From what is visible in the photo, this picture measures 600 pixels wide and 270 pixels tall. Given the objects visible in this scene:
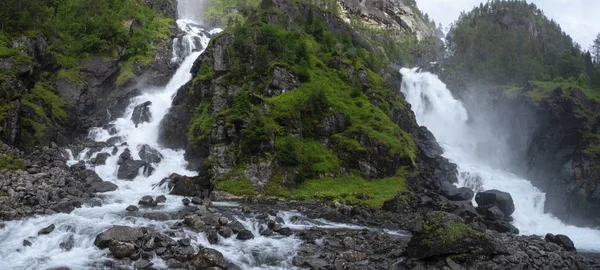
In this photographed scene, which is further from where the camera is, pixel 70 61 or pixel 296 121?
pixel 70 61

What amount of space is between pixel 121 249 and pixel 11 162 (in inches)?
656

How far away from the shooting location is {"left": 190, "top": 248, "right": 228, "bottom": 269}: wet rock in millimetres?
17719

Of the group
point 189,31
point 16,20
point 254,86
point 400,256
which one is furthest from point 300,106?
point 189,31

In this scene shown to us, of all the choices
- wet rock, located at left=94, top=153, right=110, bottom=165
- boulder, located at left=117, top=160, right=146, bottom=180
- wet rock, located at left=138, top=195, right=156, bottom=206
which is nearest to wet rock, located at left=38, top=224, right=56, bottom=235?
wet rock, located at left=138, top=195, right=156, bottom=206

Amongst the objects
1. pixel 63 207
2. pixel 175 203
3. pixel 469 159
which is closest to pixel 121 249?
pixel 63 207

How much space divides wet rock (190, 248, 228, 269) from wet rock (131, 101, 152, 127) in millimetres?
34196

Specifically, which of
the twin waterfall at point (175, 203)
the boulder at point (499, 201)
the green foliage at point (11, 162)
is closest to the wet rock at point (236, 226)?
the twin waterfall at point (175, 203)

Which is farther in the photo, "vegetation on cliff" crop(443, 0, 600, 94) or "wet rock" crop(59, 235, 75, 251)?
"vegetation on cliff" crop(443, 0, 600, 94)

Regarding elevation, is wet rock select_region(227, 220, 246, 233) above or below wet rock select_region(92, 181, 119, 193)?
below

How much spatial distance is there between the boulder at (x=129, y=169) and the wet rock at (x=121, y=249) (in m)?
19.5

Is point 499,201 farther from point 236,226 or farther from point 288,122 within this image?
point 236,226

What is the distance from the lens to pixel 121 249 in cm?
1781

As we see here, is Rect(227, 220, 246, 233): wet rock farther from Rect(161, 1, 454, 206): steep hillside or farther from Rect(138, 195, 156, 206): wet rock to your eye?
Rect(161, 1, 454, 206): steep hillside

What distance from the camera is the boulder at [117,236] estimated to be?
18562 mm
